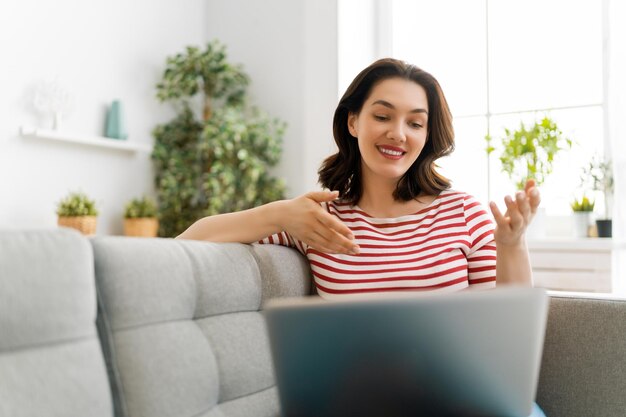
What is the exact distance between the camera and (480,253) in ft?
4.64

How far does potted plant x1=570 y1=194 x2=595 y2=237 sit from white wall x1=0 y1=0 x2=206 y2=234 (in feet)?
7.63

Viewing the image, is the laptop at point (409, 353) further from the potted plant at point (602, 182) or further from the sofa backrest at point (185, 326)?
the potted plant at point (602, 182)

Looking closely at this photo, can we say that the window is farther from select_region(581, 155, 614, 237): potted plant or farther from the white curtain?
the white curtain

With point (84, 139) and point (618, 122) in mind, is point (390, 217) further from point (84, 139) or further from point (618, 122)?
point (84, 139)

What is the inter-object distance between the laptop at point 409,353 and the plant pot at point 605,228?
239 cm

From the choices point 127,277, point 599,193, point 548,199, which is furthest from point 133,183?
point 127,277

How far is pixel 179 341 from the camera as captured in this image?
3.21 feet

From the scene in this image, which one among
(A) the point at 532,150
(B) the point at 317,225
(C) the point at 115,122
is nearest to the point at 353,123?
(B) the point at 317,225

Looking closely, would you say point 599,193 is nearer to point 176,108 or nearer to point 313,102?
point 313,102

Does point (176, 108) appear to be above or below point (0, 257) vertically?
above

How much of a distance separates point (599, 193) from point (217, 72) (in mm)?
2125

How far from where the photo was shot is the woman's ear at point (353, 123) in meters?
1.59

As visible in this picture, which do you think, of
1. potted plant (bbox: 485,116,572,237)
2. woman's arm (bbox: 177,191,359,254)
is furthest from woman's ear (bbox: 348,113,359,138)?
potted plant (bbox: 485,116,572,237)

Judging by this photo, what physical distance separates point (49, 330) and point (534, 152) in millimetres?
2644
